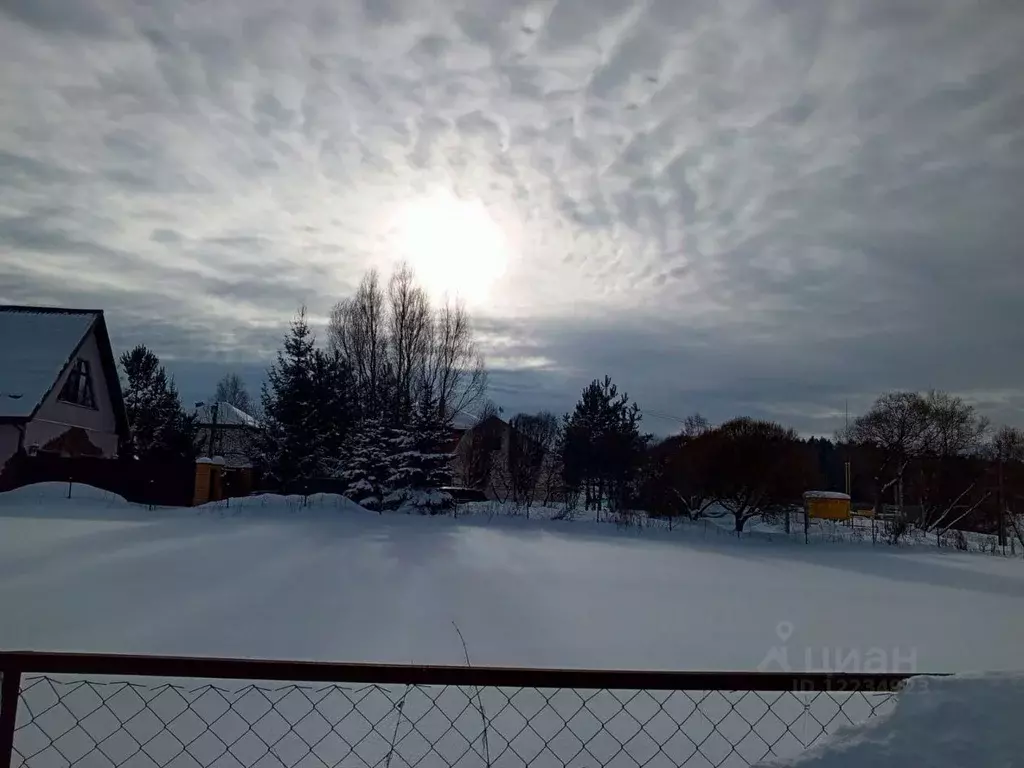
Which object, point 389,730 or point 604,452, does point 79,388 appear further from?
point 389,730

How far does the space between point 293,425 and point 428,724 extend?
18291mm

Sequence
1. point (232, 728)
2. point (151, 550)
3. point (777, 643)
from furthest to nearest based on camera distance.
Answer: point (151, 550) < point (777, 643) < point (232, 728)

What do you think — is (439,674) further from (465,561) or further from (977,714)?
(465,561)

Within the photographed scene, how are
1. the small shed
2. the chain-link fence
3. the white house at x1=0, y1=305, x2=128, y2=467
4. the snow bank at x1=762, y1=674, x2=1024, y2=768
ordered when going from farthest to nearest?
1. the small shed
2. the white house at x1=0, y1=305, x2=128, y2=467
3. the chain-link fence
4. the snow bank at x1=762, y1=674, x2=1024, y2=768

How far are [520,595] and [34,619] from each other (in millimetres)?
3746

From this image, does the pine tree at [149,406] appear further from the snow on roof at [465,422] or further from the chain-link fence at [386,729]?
the chain-link fence at [386,729]

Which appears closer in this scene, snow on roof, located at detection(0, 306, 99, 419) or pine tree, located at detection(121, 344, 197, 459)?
snow on roof, located at detection(0, 306, 99, 419)

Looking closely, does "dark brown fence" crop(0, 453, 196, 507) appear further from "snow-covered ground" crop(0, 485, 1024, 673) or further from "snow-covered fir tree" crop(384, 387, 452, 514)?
"snow-covered fir tree" crop(384, 387, 452, 514)

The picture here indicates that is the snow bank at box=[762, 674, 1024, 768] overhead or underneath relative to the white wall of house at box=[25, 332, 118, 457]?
underneath

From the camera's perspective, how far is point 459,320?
915 inches

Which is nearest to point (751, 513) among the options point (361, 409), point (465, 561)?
point (465, 561)

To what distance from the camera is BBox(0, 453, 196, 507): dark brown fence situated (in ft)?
55.2

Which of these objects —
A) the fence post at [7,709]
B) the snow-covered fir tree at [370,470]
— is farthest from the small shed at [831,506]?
the fence post at [7,709]

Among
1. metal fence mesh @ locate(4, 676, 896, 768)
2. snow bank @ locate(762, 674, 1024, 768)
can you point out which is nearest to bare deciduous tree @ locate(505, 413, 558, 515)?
metal fence mesh @ locate(4, 676, 896, 768)
